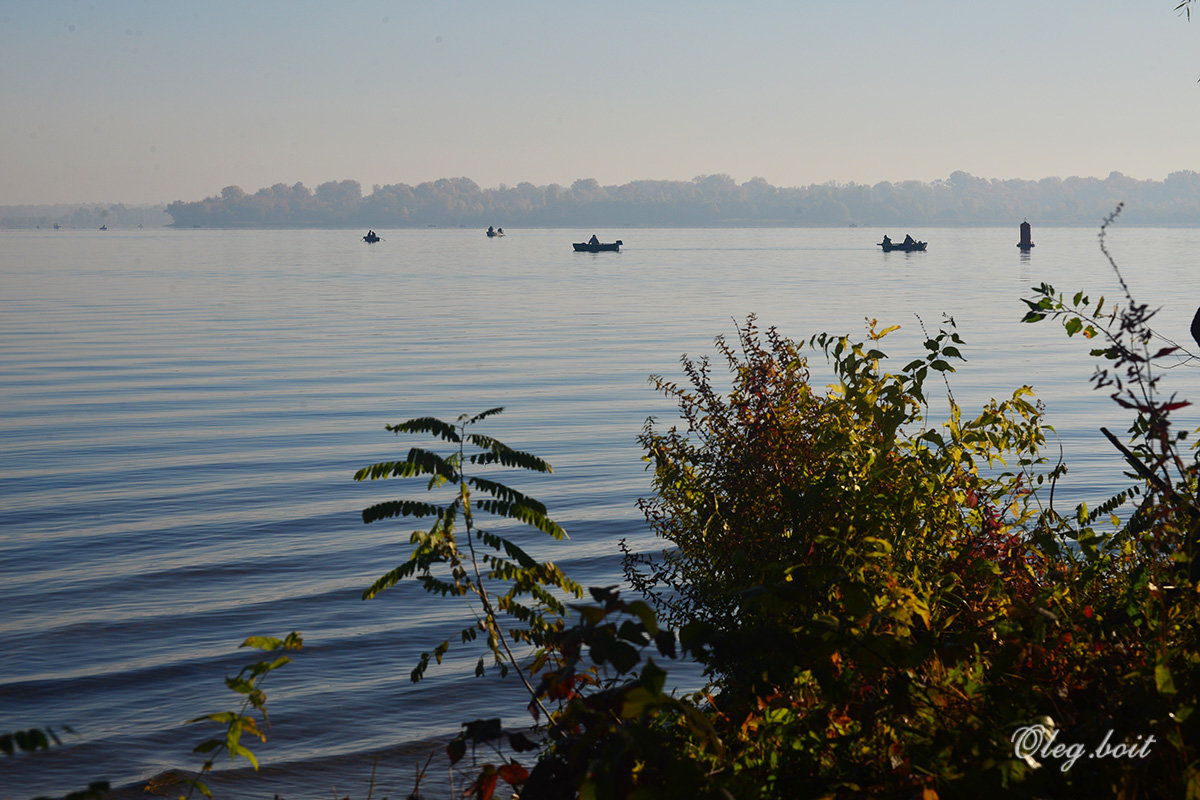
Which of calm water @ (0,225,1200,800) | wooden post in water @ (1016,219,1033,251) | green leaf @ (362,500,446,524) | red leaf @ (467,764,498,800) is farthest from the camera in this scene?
wooden post in water @ (1016,219,1033,251)

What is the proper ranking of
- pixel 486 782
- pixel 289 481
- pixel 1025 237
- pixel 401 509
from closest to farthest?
pixel 486 782 < pixel 401 509 < pixel 289 481 < pixel 1025 237

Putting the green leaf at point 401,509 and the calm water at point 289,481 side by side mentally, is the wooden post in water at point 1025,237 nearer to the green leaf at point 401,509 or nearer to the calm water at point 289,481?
the calm water at point 289,481

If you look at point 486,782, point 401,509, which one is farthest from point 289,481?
point 486,782

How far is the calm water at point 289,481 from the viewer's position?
7.84 metres

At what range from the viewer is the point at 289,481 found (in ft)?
50.5

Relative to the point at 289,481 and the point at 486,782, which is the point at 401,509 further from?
the point at 289,481

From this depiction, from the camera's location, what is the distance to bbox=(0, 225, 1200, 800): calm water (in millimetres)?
7836

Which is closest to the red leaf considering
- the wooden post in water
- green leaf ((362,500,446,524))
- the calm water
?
green leaf ((362,500,446,524))

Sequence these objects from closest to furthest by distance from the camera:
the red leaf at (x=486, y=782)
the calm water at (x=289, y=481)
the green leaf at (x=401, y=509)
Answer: the red leaf at (x=486, y=782), the green leaf at (x=401, y=509), the calm water at (x=289, y=481)

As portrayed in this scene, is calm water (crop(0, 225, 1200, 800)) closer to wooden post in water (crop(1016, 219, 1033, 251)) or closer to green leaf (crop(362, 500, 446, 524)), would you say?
green leaf (crop(362, 500, 446, 524))

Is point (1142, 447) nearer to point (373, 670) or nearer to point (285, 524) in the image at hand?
point (373, 670)

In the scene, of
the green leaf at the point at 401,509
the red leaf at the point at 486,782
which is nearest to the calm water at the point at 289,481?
the red leaf at the point at 486,782

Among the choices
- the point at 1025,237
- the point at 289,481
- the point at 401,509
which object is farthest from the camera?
the point at 1025,237

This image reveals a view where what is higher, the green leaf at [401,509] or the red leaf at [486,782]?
the green leaf at [401,509]
